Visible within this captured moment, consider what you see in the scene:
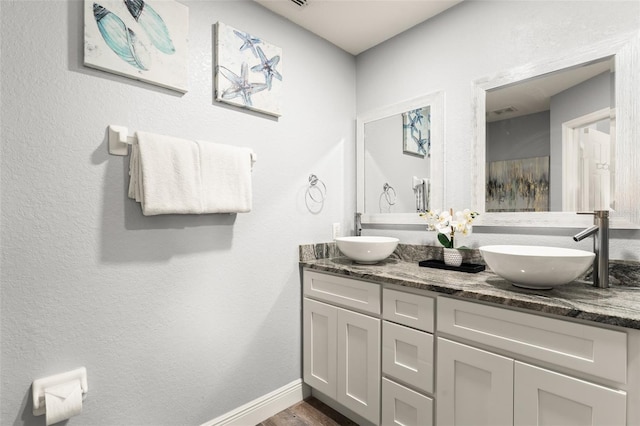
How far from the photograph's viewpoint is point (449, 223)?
169 cm

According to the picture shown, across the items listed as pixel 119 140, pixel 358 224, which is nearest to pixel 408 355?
pixel 358 224

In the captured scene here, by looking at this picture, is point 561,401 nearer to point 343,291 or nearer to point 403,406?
point 403,406

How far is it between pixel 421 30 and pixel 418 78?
296 mm

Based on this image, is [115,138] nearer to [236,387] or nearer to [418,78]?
[236,387]

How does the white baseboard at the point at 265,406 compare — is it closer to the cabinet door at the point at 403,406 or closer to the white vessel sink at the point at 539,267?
the cabinet door at the point at 403,406

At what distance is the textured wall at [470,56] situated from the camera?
139 cm

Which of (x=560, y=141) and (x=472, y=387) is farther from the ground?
(x=560, y=141)

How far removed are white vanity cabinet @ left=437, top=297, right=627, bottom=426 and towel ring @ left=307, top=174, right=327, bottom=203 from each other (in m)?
1.06

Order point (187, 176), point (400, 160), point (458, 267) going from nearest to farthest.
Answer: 1. point (187, 176)
2. point (458, 267)
3. point (400, 160)

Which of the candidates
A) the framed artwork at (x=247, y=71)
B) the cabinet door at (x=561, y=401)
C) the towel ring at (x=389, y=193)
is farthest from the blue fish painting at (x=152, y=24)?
the cabinet door at (x=561, y=401)

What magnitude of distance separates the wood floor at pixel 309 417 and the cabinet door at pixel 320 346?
0.41 feet

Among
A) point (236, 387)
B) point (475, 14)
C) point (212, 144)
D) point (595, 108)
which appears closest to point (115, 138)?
point (212, 144)

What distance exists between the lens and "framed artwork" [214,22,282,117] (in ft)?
5.29

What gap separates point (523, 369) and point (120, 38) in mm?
2013
